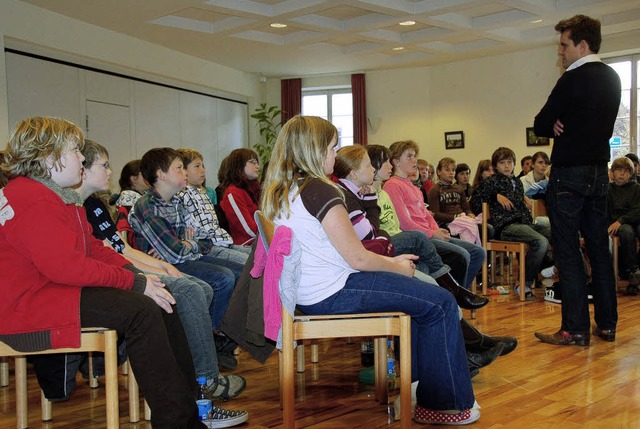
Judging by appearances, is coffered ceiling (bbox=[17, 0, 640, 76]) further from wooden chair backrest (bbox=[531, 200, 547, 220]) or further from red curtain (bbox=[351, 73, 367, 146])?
wooden chair backrest (bbox=[531, 200, 547, 220])

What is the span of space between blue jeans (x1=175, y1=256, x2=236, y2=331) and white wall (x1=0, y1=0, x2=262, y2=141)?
441 centimetres

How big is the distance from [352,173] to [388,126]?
7.93 m

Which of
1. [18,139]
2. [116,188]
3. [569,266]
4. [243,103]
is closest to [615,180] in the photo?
[569,266]

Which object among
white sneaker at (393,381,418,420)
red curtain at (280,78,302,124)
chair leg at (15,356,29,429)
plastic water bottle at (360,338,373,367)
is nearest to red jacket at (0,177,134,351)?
chair leg at (15,356,29,429)

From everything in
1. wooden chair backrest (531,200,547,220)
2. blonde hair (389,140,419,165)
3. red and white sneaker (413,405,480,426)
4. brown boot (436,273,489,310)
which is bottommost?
red and white sneaker (413,405,480,426)

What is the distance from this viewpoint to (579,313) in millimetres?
3486

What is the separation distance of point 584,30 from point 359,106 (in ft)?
25.0

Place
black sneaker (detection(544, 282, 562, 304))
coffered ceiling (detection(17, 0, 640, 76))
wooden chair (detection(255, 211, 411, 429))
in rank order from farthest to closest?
1. coffered ceiling (detection(17, 0, 640, 76))
2. black sneaker (detection(544, 282, 562, 304))
3. wooden chair (detection(255, 211, 411, 429))

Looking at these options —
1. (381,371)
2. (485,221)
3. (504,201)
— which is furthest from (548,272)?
(381,371)

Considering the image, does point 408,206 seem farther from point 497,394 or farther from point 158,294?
point 158,294

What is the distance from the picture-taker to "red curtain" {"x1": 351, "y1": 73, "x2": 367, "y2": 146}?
1089 centimetres

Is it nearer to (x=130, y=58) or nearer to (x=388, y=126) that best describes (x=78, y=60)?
(x=130, y=58)

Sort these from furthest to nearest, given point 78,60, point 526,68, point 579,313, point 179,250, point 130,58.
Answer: point 526,68 → point 130,58 → point 78,60 → point 579,313 → point 179,250

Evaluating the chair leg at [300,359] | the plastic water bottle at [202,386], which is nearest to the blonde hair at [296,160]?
the plastic water bottle at [202,386]
